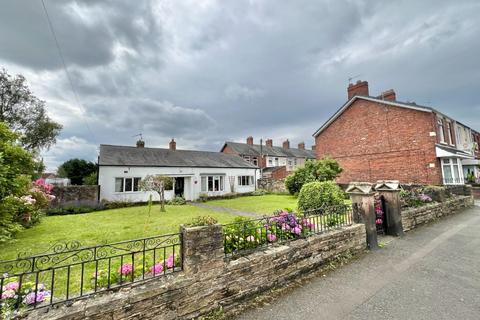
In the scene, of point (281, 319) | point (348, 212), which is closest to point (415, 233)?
point (348, 212)

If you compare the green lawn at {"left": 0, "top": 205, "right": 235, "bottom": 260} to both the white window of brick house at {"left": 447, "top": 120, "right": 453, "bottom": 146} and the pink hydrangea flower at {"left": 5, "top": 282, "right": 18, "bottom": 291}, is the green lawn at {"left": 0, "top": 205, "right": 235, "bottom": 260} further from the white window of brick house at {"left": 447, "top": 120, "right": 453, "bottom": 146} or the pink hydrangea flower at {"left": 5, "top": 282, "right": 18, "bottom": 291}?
the white window of brick house at {"left": 447, "top": 120, "right": 453, "bottom": 146}

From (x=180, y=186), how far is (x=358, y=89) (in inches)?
795

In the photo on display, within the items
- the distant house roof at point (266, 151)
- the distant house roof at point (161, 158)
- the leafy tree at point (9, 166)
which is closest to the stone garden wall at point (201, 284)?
the leafy tree at point (9, 166)

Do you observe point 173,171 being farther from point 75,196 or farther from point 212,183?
point 75,196

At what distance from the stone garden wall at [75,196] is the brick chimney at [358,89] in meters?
24.4

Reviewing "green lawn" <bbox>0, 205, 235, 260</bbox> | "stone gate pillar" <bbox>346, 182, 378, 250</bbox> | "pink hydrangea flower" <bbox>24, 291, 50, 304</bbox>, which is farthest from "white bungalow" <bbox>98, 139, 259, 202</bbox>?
"stone gate pillar" <bbox>346, 182, 378, 250</bbox>

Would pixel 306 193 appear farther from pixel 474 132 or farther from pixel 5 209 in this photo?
pixel 474 132

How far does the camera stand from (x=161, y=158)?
2100 cm

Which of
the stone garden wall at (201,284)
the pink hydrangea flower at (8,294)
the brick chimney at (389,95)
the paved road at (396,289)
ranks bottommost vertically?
the paved road at (396,289)

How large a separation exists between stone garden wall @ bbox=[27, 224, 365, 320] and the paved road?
39cm

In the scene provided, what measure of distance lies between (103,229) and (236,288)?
7.57 m

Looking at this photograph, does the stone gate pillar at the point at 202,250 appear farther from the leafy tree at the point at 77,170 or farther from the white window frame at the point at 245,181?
the leafy tree at the point at 77,170

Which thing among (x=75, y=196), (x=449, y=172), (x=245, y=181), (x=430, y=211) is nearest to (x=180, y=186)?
(x=245, y=181)

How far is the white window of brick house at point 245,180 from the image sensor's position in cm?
2530
